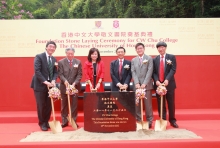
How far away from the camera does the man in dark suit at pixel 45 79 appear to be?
3.73 m

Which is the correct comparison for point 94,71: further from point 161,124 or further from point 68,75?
point 161,124

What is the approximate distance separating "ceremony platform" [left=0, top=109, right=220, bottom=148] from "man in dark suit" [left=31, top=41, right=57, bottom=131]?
26 centimetres

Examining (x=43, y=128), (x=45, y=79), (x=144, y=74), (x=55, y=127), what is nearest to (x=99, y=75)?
(x=144, y=74)

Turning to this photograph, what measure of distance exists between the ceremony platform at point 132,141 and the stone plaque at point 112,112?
0.51m

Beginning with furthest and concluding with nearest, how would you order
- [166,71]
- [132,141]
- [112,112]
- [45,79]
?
[166,71]
[45,79]
[112,112]
[132,141]

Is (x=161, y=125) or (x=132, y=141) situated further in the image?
(x=161, y=125)

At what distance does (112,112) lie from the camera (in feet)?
11.1

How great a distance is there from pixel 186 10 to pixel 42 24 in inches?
258

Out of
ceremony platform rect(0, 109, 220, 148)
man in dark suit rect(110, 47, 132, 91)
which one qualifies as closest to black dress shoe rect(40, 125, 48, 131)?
ceremony platform rect(0, 109, 220, 148)

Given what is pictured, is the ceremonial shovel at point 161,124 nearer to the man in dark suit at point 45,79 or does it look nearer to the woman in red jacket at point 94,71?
the woman in red jacket at point 94,71

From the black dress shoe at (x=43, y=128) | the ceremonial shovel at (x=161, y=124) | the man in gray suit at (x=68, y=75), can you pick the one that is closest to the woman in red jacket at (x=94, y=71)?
the man in gray suit at (x=68, y=75)

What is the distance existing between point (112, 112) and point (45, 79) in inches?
46.0

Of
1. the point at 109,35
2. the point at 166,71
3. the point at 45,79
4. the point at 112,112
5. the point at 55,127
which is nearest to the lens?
the point at 112,112

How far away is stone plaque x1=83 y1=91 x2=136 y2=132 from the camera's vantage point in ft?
11.1
